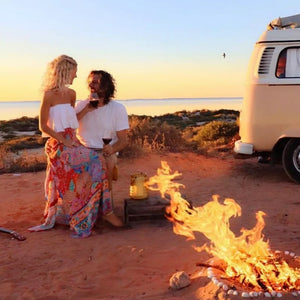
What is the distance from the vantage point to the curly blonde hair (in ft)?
17.6

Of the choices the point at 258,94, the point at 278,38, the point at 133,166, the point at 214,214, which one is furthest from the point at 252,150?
the point at 214,214

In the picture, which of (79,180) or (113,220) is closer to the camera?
(79,180)

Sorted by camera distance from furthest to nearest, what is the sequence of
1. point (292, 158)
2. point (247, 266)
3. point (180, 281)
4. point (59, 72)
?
point (292, 158) < point (59, 72) < point (180, 281) < point (247, 266)

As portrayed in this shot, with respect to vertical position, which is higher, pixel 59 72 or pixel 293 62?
pixel 293 62

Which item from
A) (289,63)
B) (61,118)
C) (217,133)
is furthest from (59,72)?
(217,133)

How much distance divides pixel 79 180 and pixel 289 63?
4324 mm

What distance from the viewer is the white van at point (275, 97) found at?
25.5 feet

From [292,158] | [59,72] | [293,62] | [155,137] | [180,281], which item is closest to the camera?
[180,281]

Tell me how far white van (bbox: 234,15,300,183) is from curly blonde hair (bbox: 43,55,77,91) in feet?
12.3

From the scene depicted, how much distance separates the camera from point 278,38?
7.83 metres

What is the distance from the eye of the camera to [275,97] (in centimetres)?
786

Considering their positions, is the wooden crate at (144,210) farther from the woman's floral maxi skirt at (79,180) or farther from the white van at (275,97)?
the white van at (275,97)

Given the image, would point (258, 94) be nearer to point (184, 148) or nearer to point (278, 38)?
point (278, 38)

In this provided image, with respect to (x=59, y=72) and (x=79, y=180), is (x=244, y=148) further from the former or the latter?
(x=59, y=72)
